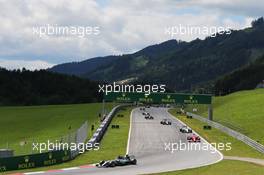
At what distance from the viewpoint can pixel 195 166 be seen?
151 ft

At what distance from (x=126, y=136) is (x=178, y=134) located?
29.4ft

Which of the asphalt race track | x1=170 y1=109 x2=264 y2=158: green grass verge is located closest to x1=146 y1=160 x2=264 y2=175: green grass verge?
the asphalt race track

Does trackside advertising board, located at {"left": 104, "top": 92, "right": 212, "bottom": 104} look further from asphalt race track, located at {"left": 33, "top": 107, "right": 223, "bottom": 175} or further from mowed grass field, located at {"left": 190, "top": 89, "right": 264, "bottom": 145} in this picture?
asphalt race track, located at {"left": 33, "top": 107, "right": 223, "bottom": 175}

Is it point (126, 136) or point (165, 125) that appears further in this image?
point (165, 125)

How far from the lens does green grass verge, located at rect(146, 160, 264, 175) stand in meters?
41.3

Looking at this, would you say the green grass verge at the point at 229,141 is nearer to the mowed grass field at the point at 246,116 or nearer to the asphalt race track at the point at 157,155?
the asphalt race track at the point at 157,155

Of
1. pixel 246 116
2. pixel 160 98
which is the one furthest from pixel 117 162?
pixel 246 116

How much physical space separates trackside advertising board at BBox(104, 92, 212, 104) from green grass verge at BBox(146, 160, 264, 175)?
177ft

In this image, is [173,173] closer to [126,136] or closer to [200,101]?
[126,136]

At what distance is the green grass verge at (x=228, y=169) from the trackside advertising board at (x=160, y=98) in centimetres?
5404

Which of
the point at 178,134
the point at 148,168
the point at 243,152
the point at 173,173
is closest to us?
the point at 173,173

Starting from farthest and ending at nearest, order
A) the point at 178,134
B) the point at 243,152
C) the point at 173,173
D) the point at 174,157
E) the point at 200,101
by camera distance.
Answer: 1. the point at 200,101
2. the point at 178,134
3. the point at 243,152
4. the point at 174,157
5. the point at 173,173

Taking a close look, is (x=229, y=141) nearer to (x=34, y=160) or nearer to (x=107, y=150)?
(x=107, y=150)

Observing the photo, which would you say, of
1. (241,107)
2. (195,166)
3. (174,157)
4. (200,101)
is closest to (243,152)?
(174,157)
